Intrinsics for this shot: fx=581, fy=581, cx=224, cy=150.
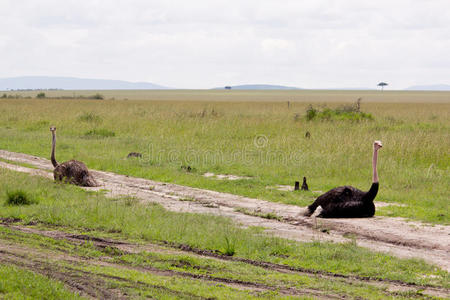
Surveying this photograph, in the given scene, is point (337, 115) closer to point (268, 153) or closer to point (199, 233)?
point (268, 153)

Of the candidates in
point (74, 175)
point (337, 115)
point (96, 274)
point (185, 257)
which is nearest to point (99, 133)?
point (337, 115)

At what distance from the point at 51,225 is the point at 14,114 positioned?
27.1m

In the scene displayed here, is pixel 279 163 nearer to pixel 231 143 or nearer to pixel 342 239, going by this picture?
pixel 231 143

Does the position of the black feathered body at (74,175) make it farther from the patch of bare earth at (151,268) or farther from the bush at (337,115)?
the bush at (337,115)

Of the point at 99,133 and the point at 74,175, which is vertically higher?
the point at 99,133

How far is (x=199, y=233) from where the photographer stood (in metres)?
8.95

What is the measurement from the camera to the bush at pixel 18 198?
37.0 feet

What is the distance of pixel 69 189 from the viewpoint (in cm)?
1289

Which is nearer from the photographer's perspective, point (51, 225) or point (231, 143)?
point (51, 225)

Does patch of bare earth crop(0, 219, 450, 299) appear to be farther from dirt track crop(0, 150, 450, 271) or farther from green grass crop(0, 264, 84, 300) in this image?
dirt track crop(0, 150, 450, 271)

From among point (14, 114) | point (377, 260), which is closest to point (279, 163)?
point (377, 260)

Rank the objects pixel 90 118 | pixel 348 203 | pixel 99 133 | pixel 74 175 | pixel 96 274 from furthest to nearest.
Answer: pixel 90 118 < pixel 99 133 < pixel 74 175 < pixel 348 203 < pixel 96 274

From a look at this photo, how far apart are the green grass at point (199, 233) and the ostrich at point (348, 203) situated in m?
1.63

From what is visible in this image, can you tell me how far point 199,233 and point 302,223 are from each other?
6.99 feet
